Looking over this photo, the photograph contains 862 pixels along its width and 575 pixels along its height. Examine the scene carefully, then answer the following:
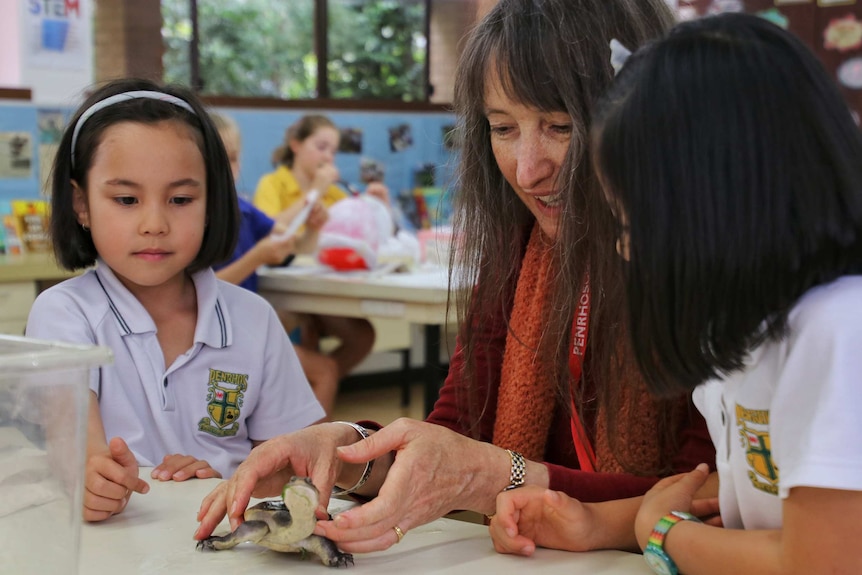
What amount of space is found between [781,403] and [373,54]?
5747 mm

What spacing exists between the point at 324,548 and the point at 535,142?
58cm

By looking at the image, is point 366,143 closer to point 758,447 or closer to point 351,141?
point 351,141

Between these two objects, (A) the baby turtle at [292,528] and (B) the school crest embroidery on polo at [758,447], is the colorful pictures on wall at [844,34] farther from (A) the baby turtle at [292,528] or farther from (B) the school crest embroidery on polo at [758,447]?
(A) the baby turtle at [292,528]

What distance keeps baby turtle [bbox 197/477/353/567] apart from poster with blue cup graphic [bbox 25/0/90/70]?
3965mm

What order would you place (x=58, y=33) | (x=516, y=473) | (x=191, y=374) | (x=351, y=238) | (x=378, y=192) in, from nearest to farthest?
(x=516, y=473), (x=191, y=374), (x=351, y=238), (x=58, y=33), (x=378, y=192)

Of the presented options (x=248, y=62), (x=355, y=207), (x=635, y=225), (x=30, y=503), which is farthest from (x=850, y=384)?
(x=248, y=62)

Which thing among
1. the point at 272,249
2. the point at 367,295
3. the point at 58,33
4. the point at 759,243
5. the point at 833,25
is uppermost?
the point at 833,25

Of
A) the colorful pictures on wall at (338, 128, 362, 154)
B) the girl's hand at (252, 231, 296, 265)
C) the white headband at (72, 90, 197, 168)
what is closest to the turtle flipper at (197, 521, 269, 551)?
the white headband at (72, 90, 197, 168)

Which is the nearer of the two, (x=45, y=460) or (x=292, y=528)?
(x=45, y=460)

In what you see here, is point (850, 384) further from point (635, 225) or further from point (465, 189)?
point (465, 189)

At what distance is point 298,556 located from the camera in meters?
0.93

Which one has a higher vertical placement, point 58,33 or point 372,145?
point 58,33

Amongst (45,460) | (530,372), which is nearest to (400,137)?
(530,372)

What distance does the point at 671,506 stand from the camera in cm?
94
